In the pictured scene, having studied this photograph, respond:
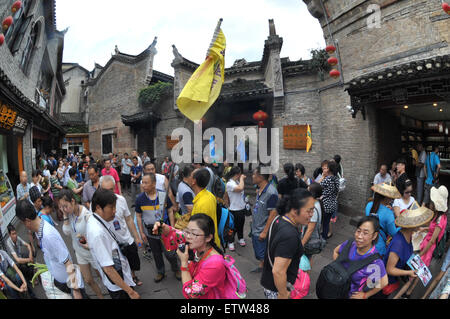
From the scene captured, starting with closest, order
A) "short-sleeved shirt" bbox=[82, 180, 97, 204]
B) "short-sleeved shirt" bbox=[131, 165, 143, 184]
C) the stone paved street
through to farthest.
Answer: the stone paved street < "short-sleeved shirt" bbox=[82, 180, 97, 204] < "short-sleeved shirt" bbox=[131, 165, 143, 184]

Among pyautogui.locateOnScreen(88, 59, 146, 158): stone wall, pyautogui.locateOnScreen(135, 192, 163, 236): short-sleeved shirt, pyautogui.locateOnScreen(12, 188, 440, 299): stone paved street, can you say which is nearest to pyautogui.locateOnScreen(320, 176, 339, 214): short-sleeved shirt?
pyautogui.locateOnScreen(12, 188, 440, 299): stone paved street

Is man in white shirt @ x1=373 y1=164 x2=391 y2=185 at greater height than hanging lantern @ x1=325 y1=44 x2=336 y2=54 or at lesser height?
lesser

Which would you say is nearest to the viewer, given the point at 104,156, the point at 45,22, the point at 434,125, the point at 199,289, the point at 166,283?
the point at 199,289

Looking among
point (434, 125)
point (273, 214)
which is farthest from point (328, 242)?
point (434, 125)

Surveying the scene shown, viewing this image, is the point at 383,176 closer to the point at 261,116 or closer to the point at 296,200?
the point at 261,116

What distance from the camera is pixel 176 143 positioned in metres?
13.2

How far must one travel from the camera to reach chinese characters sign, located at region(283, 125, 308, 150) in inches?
360

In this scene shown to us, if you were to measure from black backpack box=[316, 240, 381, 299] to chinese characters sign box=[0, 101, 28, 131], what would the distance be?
328 inches

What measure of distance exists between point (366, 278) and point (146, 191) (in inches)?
119

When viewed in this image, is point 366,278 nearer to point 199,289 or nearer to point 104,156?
point 199,289

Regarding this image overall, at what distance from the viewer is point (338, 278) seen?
2.21m

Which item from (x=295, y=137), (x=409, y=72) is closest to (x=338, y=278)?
(x=409, y=72)

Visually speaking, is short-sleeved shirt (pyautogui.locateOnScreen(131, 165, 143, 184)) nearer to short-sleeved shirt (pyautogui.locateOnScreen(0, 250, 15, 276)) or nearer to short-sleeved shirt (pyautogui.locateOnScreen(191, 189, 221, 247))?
short-sleeved shirt (pyautogui.locateOnScreen(191, 189, 221, 247))

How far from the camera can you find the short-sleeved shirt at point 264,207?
152 inches
